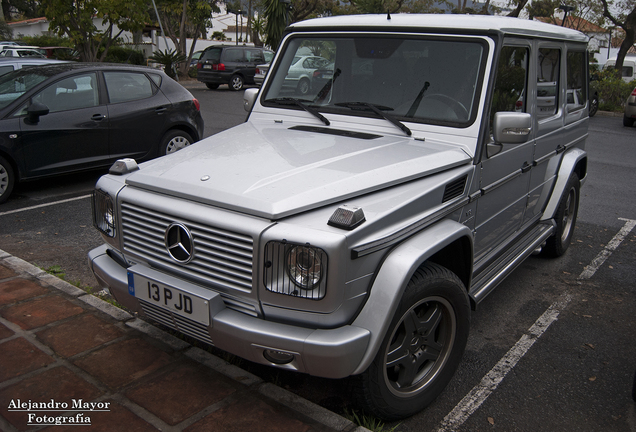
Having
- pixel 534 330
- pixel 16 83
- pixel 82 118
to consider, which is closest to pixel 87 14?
pixel 16 83

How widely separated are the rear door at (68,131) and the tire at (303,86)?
13.4ft

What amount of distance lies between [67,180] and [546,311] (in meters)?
6.51

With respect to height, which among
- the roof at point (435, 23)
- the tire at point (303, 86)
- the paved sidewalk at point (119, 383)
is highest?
the roof at point (435, 23)

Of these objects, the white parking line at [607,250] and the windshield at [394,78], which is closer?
the windshield at [394,78]

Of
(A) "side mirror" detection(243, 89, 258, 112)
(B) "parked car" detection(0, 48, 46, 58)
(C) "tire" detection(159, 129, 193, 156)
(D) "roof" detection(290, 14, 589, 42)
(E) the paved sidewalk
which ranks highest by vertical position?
(B) "parked car" detection(0, 48, 46, 58)

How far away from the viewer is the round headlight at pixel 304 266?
7.48 feet

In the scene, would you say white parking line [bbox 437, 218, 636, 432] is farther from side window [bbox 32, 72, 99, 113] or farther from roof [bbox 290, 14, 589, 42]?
side window [bbox 32, 72, 99, 113]

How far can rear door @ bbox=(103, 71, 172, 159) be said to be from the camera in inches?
287

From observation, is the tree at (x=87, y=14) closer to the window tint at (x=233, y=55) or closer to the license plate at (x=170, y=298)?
the window tint at (x=233, y=55)

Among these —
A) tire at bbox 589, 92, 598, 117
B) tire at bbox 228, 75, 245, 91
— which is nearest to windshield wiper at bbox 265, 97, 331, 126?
tire at bbox 589, 92, 598, 117

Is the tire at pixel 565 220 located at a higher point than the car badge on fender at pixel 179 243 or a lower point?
lower

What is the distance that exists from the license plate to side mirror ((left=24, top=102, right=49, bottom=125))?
4.65m

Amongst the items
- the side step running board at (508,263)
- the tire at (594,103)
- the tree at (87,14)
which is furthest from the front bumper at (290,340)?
the tire at (594,103)

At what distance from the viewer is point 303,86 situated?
395 cm
